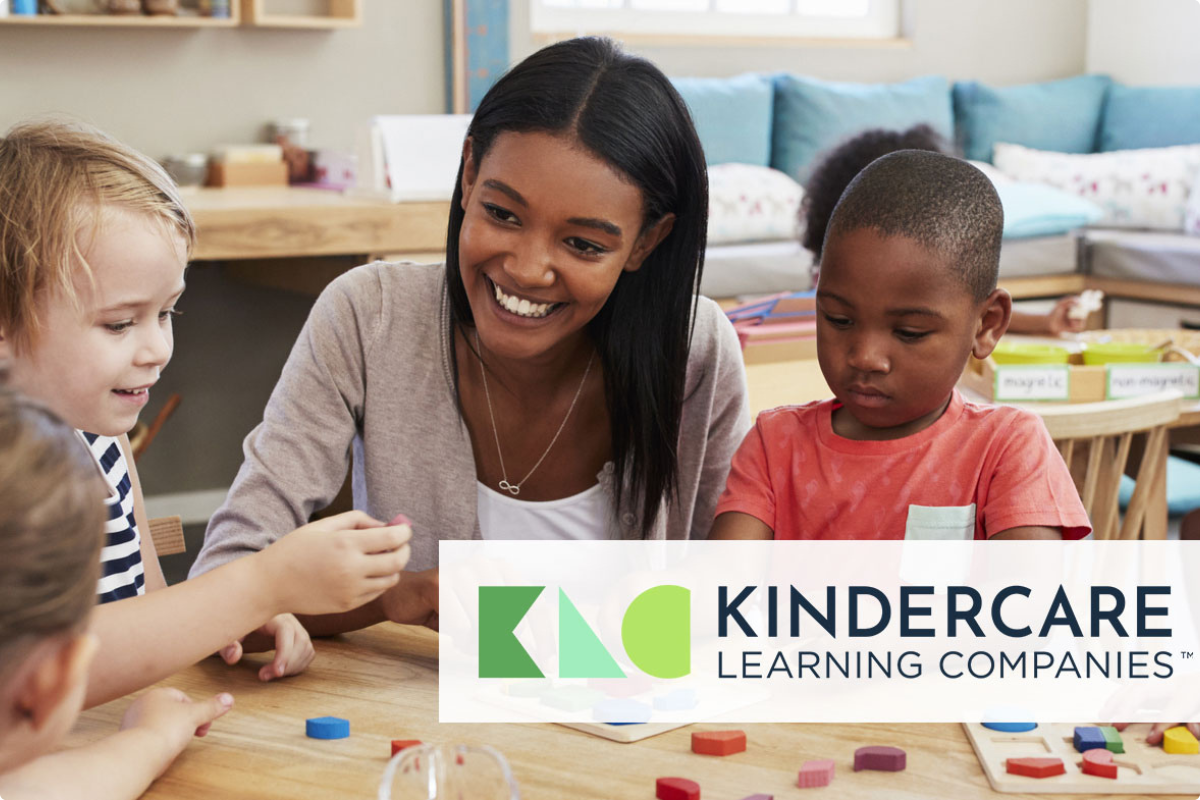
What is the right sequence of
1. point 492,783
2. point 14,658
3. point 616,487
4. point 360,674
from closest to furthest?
point 14,658, point 492,783, point 360,674, point 616,487

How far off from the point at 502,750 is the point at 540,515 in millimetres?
575

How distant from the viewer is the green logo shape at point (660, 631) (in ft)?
3.16

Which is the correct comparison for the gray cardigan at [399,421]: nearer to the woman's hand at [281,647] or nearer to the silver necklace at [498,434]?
the silver necklace at [498,434]

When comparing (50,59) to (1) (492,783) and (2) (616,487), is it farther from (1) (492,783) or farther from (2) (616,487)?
(1) (492,783)

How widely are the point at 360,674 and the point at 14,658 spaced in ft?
1.47

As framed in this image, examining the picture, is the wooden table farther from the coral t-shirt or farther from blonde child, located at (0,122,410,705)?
the coral t-shirt

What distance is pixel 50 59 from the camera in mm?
3428

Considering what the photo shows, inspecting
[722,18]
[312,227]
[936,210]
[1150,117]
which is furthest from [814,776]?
[1150,117]

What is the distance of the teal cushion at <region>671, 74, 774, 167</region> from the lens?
14.5 feet

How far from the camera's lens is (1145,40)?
5469 mm

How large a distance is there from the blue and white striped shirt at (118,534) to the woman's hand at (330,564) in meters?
0.34

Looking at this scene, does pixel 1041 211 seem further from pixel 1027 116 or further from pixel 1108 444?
pixel 1108 444

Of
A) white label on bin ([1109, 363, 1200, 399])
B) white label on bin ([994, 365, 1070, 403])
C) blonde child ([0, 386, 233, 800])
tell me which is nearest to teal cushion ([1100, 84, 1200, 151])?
white label on bin ([1109, 363, 1200, 399])

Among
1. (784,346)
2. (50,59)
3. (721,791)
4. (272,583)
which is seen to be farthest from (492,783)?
(50,59)
